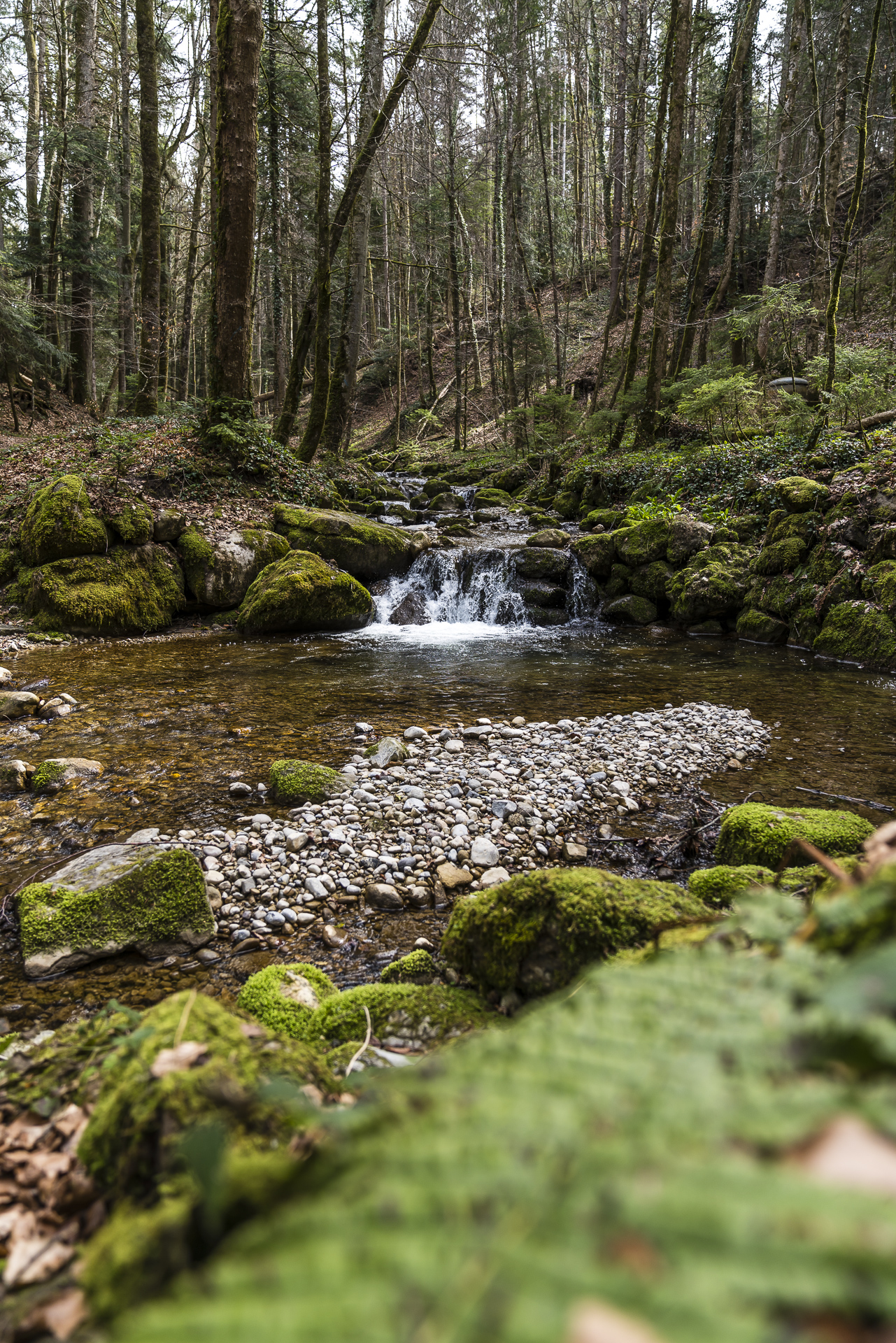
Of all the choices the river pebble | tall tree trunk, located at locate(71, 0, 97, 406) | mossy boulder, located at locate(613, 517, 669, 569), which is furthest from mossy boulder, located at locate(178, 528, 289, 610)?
tall tree trunk, located at locate(71, 0, 97, 406)

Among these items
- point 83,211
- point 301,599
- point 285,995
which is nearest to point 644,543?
point 301,599

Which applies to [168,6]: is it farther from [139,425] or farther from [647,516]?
[647,516]

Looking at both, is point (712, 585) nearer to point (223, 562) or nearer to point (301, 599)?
point (301, 599)

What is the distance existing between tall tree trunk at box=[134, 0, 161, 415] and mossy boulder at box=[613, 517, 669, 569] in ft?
37.7

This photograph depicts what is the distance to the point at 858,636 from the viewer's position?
838 cm

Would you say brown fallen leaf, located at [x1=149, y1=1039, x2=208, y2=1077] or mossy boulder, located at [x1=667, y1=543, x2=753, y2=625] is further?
mossy boulder, located at [x1=667, y1=543, x2=753, y2=625]

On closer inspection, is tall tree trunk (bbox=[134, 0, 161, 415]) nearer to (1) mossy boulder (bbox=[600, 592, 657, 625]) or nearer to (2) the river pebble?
(1) mossy boulder (bbox=[600, 592, 657, 625])

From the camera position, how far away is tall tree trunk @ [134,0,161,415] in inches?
528

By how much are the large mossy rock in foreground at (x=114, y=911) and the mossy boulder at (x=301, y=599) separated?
6.39 m

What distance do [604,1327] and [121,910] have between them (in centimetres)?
317

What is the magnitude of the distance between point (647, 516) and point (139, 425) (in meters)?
10.1

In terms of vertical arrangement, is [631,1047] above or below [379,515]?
below

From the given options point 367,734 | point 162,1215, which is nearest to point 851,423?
point 367,734

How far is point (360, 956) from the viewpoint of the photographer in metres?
3.06
